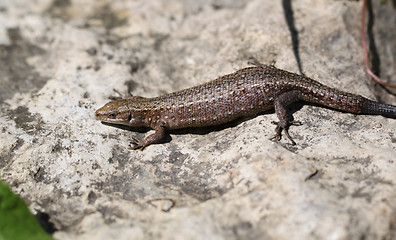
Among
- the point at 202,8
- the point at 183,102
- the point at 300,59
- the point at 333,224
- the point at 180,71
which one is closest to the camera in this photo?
the point at 333,224

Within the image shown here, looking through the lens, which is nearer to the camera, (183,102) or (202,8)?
(183,102)

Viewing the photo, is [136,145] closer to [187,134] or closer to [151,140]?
[151,140]

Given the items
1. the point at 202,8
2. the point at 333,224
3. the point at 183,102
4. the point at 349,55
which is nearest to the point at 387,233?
the point at 333,224

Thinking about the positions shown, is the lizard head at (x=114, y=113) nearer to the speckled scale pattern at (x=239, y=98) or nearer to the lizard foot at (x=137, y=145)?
the speckled scale pattern at (x=239, y=98)

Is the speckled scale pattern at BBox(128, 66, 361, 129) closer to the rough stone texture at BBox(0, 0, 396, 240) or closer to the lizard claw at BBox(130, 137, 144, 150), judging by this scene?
the rough stone texture at BBox(0, 0, 396, 240)

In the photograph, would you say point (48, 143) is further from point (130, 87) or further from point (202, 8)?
point (202, 8)

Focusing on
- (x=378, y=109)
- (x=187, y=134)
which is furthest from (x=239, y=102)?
(x=378, y=109)
